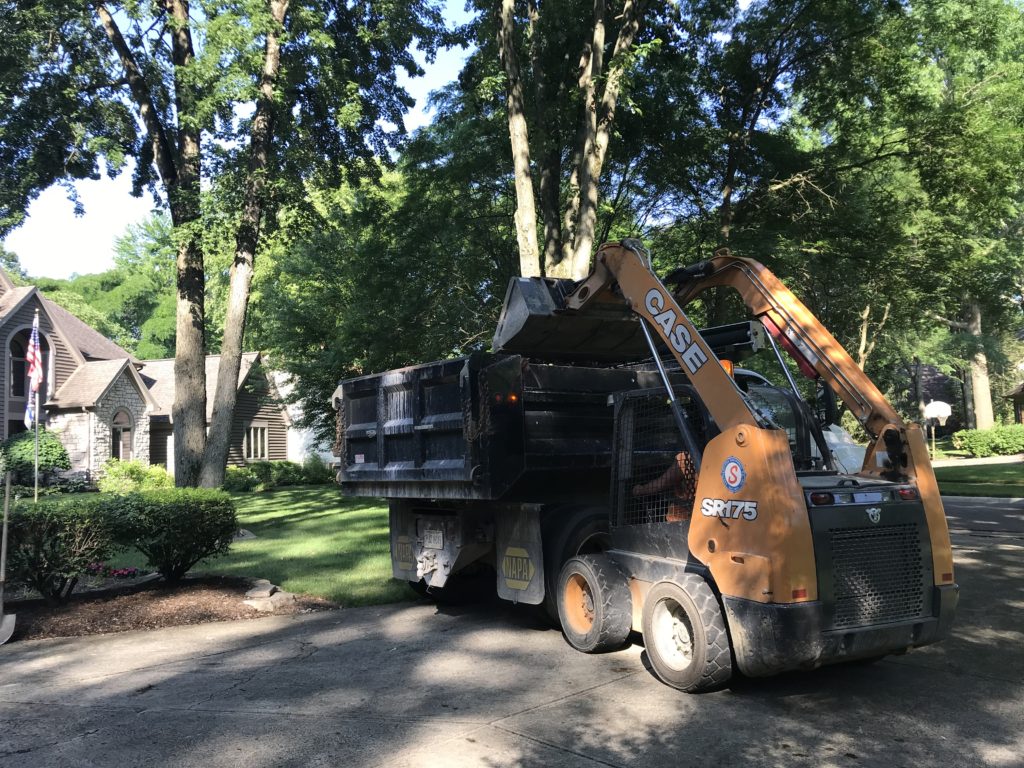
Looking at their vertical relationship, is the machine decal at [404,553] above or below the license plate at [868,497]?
below

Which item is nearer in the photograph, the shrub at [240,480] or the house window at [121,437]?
A: the shrub at [240,480]

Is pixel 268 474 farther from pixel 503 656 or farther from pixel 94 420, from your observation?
pixel 503 656

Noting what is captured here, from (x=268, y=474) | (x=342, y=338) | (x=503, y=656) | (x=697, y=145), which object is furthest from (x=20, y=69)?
(x=268, y=474)

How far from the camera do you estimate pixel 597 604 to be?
5.85 meters

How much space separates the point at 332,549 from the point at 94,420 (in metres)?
20.6

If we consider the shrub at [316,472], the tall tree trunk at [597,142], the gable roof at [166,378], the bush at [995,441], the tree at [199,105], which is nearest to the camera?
the tall tree trunk at [597,142]

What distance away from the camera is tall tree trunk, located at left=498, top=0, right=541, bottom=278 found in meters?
11.9

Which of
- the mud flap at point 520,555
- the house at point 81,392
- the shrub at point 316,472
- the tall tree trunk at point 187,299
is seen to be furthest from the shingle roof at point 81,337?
the mud flap at point 520,555

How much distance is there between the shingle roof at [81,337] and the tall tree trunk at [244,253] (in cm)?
1942

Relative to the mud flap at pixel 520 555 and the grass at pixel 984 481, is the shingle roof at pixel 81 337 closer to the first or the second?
the mud flap at pixel 520 555

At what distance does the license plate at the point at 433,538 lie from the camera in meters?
7.68

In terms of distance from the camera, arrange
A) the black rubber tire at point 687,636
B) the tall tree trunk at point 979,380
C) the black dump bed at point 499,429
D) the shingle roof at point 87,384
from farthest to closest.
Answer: the tall tree trunk at point 979,380
the shingle roof at point 87,384
the black dump bed at point 499,429
the black rubber tire at point 687,636

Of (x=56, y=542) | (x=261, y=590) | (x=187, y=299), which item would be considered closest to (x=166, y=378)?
(x=187, y=299)


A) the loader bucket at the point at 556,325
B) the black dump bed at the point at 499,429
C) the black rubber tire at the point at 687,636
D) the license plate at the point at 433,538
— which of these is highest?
the loader bucket at the point at 556,325
